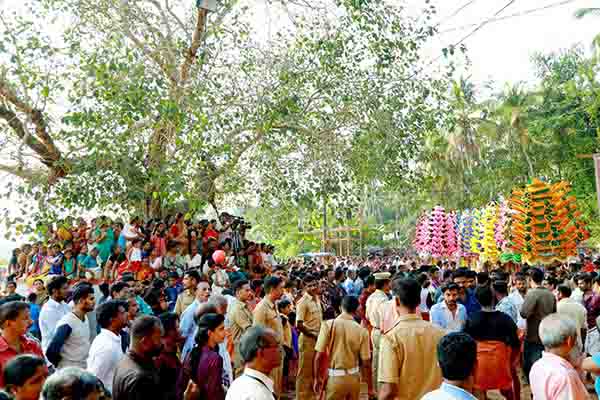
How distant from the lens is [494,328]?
4.92 m

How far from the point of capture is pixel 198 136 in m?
8.57

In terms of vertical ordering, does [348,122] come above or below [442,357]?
above

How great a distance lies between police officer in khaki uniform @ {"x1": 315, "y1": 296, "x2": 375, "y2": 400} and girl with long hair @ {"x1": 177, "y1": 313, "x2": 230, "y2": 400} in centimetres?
168

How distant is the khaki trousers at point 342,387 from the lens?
5.41m

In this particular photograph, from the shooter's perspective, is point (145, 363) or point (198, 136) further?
point (198, 136)

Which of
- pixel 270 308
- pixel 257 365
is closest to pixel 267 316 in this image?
pixel 270 308

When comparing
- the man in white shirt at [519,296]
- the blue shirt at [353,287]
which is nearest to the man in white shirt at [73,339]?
the man in white shirt at [519,296]

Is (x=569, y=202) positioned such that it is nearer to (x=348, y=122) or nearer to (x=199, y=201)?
(x=348, y=122)

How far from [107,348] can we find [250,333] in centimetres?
140

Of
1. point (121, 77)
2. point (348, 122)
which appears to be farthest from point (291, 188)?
point (121, 77)

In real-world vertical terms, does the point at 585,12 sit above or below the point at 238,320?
above

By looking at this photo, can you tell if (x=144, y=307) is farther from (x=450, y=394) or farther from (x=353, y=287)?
(x=353, y=287)

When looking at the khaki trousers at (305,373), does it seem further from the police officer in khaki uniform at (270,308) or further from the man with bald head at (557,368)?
the man with bald head at (557,368)

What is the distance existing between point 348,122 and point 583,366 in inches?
311
